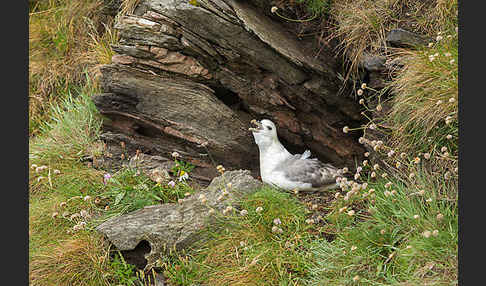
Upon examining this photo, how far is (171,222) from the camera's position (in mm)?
5062

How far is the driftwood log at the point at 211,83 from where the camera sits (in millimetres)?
5887

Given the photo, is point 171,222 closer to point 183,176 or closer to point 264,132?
point 183,176

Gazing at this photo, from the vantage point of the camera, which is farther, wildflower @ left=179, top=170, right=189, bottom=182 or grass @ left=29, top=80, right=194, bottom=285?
wildflower @ left=179, top=170, right=189, bottom=182

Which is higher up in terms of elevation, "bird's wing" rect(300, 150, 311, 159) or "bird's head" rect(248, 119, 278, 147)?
"bird's head" rect(248, 119, 278, 147)

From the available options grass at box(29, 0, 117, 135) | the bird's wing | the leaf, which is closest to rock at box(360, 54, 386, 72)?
the bird's wing

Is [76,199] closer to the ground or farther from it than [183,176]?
closer to the ground

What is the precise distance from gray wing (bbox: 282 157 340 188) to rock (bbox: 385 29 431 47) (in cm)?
146

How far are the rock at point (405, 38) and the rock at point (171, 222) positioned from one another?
204 cm

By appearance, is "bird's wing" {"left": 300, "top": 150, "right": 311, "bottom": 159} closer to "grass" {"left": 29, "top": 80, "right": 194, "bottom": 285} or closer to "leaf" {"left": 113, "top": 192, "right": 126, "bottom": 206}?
"grass" {"left": 29, "top": 80, "right": 194, "bottom": 285}

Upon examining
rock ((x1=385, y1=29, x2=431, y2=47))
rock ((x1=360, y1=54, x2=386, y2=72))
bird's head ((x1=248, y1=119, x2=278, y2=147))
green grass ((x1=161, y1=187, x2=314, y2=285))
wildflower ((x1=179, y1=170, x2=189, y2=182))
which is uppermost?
rock ((x1=385, y1=29, x2=431, y2=47))

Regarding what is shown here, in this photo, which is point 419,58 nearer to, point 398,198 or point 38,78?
point 398,198

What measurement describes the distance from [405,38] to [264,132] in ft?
5.70

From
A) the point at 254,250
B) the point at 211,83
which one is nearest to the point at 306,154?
the point at 211,83

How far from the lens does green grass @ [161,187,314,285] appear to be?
461 centimetres
